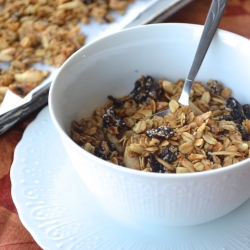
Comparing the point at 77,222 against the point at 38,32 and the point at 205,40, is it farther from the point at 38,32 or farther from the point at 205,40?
the point at 38,32

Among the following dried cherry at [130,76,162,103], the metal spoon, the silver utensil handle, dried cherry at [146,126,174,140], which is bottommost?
the silver utensil handle

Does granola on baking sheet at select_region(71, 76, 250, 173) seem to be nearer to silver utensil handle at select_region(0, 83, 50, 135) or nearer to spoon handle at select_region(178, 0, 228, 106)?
spoon handle at select_region(178, 0, 228, 106)

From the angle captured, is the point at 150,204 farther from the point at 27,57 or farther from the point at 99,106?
the point at 27,57

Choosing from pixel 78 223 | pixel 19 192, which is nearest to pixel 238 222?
pixel 78 223

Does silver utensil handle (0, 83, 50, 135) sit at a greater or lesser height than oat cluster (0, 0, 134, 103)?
lesser

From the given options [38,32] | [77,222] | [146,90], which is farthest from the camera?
[38,32]

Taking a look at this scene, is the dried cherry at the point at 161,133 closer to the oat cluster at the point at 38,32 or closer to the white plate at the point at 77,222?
the white plate at the point at 77,222

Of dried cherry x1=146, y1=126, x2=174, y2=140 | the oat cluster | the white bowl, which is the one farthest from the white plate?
the oat cluster

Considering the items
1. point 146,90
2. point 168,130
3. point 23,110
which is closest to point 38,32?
point 23,110
